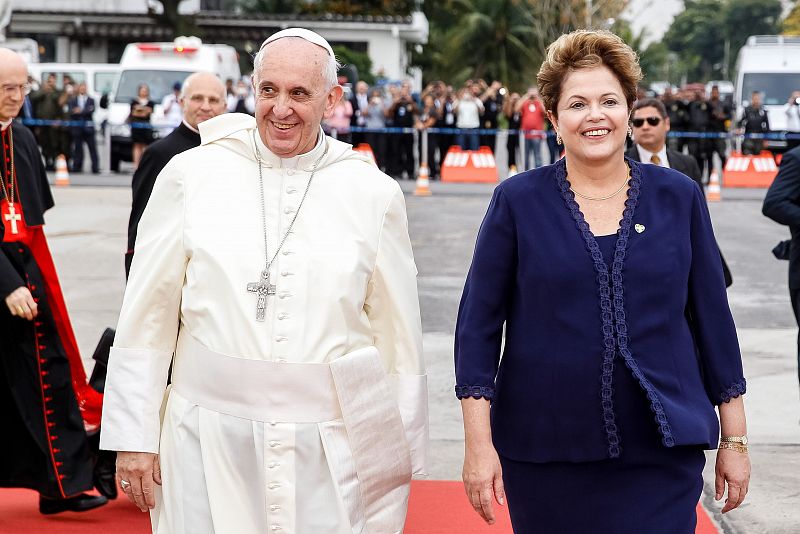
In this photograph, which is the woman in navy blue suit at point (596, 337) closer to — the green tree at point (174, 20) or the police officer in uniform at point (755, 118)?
the police officer in uniform at point (755, 118)

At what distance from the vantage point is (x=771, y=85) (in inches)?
1134

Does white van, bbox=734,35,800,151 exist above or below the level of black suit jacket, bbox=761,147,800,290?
below

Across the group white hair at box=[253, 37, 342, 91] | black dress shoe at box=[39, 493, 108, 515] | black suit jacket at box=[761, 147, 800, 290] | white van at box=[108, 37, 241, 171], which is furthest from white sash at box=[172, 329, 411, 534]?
white van at box=[108, 37, 241, 171]

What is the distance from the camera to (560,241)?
10.7ft

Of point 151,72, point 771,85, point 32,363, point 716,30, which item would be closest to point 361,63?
point 771,85

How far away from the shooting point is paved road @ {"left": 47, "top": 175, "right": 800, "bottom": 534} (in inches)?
255

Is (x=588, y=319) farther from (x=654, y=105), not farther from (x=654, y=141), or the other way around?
(x=654, y=105)

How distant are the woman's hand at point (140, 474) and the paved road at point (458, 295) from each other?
1112 millimetres

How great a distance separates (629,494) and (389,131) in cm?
2099

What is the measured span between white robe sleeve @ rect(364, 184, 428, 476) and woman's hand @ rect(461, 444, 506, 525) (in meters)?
0.24

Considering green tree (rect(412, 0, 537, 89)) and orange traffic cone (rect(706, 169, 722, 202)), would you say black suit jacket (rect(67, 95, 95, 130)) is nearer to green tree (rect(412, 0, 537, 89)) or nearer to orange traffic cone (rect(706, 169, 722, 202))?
orange traffic cone (rect(706, 169, 722, 202))

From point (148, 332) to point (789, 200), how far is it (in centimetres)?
397

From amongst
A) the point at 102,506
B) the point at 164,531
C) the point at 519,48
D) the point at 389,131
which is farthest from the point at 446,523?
the point at 519,48

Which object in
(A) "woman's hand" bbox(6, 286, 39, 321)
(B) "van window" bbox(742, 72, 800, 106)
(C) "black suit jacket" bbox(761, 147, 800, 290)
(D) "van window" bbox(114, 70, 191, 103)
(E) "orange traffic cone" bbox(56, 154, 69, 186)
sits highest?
(C) "black suit jacket" bbox(761, 147, 800, 290)
